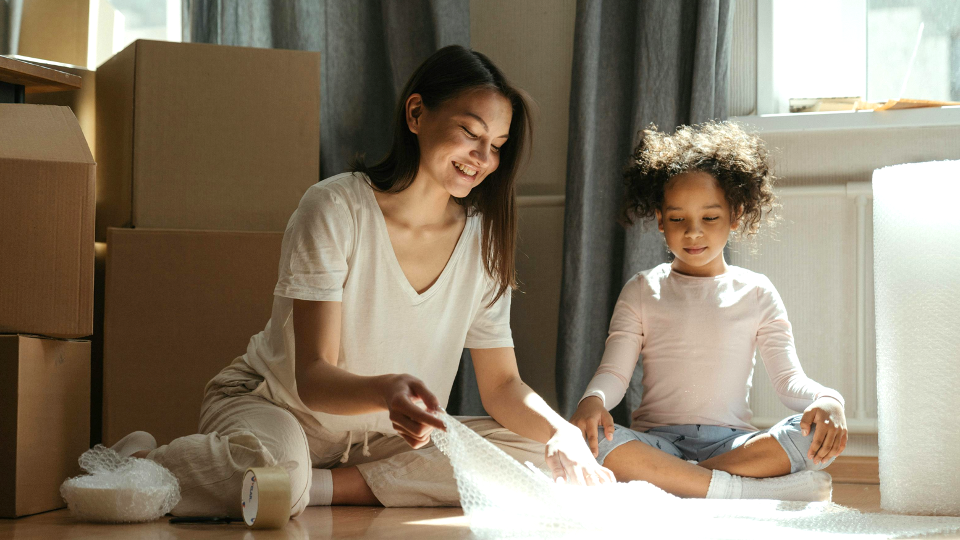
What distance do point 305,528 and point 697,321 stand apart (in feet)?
2.65

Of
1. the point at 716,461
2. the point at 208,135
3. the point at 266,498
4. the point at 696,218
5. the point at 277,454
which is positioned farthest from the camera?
the point at 208,135

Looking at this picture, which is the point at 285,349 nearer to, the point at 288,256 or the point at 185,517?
the point at 288,256

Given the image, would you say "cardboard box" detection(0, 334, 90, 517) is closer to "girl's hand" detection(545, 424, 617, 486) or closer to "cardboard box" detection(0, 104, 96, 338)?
"cardboard box" detection(0, 104, 96, 338)

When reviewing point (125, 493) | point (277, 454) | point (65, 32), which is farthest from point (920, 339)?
point (65, 32)

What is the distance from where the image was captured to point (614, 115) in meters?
1.81

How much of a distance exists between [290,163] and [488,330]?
22.8 inches

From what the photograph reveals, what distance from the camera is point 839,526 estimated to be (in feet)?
3.37

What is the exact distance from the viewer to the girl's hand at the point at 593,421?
1.33 m

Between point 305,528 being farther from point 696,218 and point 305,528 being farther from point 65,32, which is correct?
point 65,32

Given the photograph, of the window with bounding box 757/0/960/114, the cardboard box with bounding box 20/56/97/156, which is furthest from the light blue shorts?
the cardboard box with bounding box 20/56/97/156

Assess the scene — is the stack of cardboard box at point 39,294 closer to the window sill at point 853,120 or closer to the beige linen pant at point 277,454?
the beige linen pant at point 277,454

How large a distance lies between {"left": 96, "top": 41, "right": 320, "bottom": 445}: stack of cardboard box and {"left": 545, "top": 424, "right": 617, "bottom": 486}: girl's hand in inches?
27.4

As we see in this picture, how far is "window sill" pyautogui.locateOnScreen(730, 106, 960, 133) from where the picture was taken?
1.67m

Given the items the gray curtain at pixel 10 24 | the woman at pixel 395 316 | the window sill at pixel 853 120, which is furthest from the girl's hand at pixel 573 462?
the gray curtain at pixel 10 24
